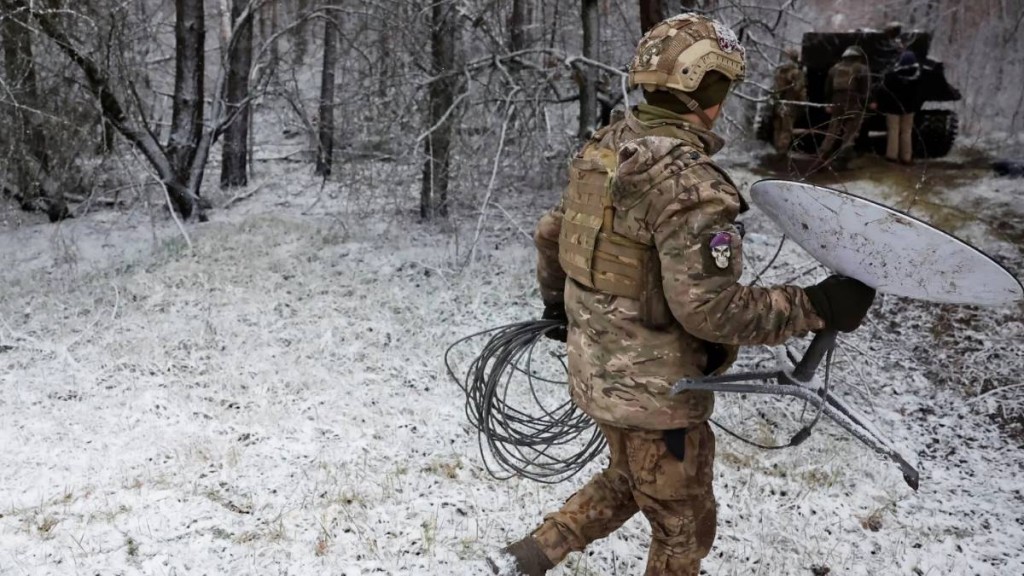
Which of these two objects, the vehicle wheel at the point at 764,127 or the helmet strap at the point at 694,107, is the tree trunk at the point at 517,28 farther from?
the helmet strap at the point at 694,107

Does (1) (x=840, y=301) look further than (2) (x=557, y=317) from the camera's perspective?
No

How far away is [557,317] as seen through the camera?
10.3 ft

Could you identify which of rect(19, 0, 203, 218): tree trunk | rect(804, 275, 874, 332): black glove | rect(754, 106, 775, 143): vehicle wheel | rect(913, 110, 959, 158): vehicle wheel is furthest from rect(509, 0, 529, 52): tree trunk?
rect(804, 275, 874, 332): black glove

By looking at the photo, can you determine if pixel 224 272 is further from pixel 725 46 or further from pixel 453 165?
pixel 725 46

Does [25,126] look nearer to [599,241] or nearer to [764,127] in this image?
[599,241]

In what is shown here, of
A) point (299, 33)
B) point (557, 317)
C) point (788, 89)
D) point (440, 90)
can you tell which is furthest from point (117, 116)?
point (788, 89)

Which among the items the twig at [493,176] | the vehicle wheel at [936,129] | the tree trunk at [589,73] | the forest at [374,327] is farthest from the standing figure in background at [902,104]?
the twig at [493,176]

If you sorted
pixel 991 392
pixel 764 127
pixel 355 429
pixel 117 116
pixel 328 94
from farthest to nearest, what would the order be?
pixel 764 127 < pixel 328 94 < pixel 117 116 < pixel 991 392 < pixel 355 429

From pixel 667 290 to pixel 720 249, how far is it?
7.4 inches

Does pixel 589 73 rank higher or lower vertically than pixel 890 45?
lower

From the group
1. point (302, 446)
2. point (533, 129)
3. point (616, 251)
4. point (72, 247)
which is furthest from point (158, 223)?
point (616, 251)

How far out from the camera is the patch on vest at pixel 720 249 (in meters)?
2.18

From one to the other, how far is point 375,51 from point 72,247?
3.86 metres

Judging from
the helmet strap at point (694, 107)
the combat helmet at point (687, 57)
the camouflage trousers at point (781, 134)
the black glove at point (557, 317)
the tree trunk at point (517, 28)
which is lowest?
the black glove at point (557, 317)
